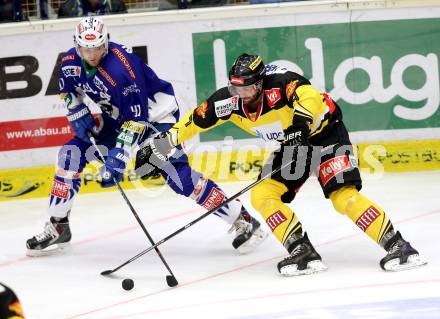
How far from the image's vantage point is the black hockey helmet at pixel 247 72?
17.3 feet

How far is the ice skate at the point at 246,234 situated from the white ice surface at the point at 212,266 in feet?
0.23

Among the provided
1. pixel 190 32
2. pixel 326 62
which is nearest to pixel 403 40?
pixel 326 62

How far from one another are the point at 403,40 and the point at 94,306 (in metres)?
3.79

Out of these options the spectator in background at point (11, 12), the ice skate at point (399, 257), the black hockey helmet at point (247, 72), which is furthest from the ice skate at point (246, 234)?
the spectator in background at point (11, 12)

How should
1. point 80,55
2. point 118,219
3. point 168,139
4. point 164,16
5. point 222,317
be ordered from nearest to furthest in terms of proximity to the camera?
point 222,317
point 168,139
point 80,55
point 118,219
point 164,16

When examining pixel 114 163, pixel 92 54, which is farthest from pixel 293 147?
pixel 92 54

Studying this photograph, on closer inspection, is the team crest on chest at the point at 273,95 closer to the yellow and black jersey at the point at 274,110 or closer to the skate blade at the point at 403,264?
the yellow and black jersey at the point at 274,110

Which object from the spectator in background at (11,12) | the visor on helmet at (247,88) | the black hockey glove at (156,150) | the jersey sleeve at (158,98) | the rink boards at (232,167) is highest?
the spectator in background at (11,12)

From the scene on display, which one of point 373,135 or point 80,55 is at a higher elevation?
point 80,55

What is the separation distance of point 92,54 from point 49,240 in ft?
4.12

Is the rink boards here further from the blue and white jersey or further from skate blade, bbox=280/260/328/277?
skate blade, bbox=280/260/328/277

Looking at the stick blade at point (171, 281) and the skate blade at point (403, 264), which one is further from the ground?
the skate blade at point (403, 264)

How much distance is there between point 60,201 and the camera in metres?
6.30

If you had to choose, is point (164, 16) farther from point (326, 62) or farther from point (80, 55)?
point (80, 55)
